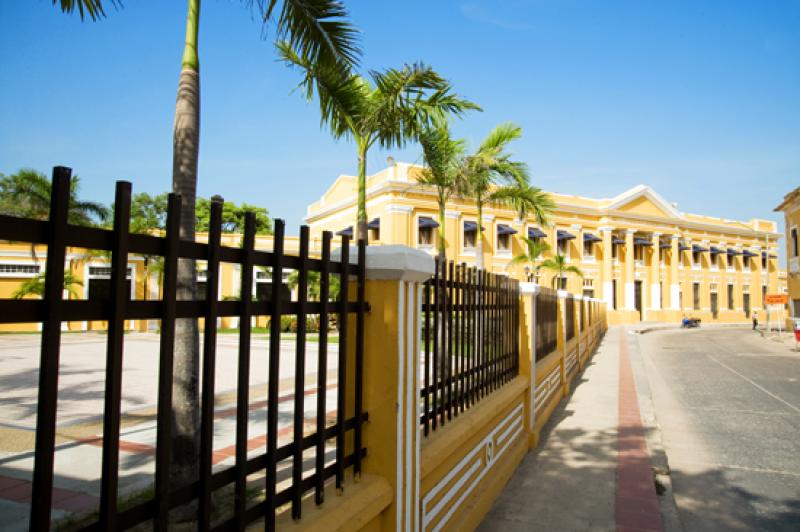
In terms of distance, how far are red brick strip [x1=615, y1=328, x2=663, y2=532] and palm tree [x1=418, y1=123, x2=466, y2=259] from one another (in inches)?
142

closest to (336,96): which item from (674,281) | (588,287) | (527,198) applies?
(527,198)

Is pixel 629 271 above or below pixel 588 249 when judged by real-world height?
below

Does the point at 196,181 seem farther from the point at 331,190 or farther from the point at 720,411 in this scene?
the point at 331,190

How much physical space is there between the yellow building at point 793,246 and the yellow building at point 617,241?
857 centimetres

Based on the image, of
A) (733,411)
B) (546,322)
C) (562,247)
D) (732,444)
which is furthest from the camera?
(562,247)

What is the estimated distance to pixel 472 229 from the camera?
34031 millimetres

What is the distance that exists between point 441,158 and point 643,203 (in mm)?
38229

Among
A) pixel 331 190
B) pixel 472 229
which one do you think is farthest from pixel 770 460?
pixel 331 190

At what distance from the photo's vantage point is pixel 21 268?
2950cm

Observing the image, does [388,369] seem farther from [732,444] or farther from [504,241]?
[504,241]

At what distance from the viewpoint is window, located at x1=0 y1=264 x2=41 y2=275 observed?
29.2m

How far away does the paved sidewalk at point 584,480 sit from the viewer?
3.90 metres

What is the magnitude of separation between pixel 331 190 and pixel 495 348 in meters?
33.2

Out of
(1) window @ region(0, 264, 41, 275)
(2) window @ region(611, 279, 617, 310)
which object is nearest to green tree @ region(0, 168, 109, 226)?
(1) window @ region(0, 264, 41, 275)
